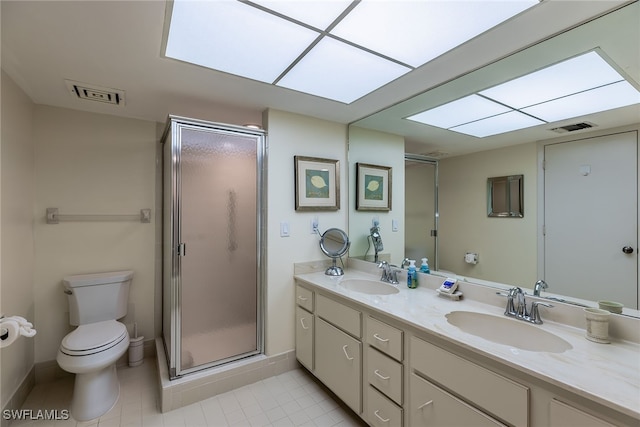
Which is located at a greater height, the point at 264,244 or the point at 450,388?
the point at 264,244

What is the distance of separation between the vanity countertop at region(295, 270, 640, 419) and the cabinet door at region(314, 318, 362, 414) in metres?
0.36

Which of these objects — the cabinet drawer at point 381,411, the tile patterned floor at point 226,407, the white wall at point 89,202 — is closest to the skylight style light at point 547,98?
the cabinet drawer at point 381,411

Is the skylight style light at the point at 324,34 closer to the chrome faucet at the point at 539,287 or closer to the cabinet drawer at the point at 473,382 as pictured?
the chrome faucet at the point at 539,287

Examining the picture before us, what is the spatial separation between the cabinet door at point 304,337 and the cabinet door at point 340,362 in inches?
3.6

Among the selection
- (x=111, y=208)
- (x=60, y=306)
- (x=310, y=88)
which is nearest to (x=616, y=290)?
(x=310, y=88)

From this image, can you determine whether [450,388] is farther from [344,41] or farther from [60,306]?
[60,306]

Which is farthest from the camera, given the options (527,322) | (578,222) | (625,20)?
(578,222)

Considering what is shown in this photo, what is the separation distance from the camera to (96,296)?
7.27 ft

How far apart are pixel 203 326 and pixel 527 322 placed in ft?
6.82

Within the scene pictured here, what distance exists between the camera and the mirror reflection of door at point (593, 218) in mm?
1300

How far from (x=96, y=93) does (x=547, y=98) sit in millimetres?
2999

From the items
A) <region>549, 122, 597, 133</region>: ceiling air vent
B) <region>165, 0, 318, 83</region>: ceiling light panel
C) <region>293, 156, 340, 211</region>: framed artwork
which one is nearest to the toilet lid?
<region>293, 156, 340, 211</region>: framed artwork

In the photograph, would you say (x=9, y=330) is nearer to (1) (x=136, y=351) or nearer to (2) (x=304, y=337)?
(1) (x=136, y=351)

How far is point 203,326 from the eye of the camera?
211 centimetres
